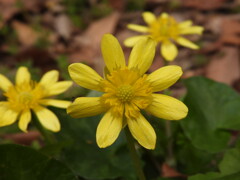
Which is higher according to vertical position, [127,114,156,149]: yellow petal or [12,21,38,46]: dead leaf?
[127,114,156,149]: yellow petal

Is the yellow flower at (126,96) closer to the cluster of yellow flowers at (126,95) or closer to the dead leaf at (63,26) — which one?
the cluster of yellow flowers at (126,95)

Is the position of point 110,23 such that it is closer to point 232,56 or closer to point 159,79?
point 232,56

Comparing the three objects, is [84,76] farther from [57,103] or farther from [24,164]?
[57,103]

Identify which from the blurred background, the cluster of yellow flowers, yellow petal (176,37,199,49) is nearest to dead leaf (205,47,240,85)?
the blurred background

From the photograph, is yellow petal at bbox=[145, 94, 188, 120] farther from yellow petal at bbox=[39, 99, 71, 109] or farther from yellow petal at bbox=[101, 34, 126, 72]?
yellow petal at bbox=[39, 99, 71, 109]

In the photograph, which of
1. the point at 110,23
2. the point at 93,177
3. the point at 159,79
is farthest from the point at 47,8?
the point at 159,79

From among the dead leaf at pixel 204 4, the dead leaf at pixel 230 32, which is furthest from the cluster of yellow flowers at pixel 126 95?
the dead leaf at pixel 204 4
